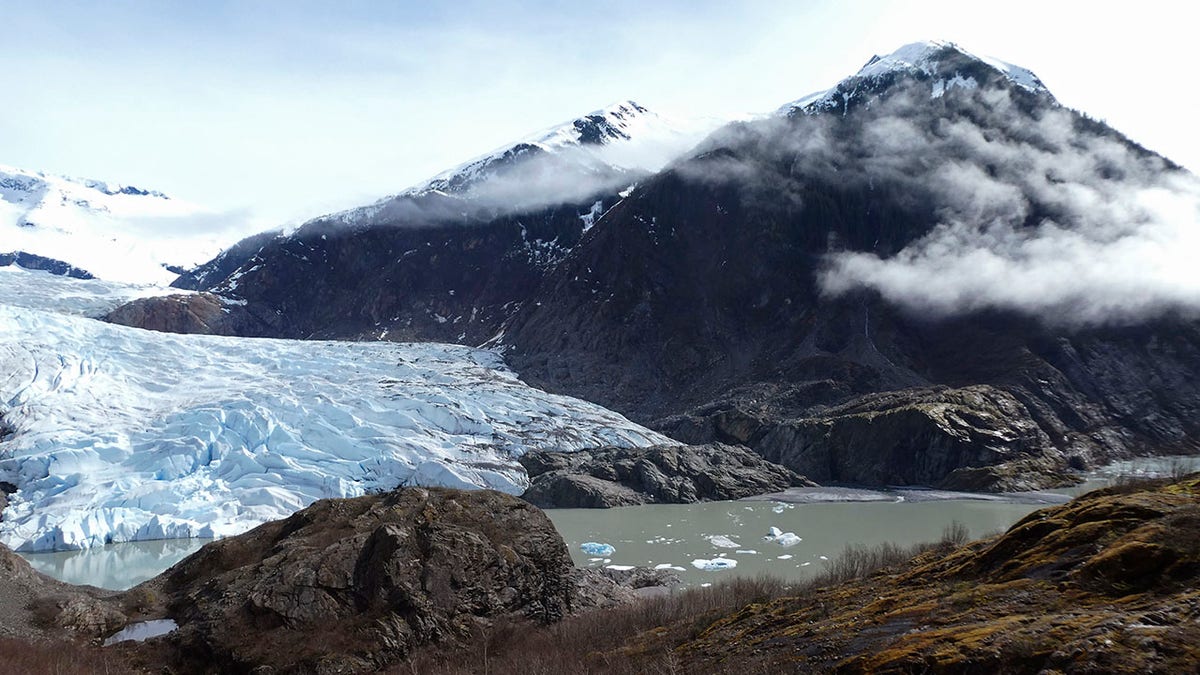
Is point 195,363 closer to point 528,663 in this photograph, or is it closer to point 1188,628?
point 528,663

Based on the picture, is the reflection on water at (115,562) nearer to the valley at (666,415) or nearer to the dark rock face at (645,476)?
the valley at (666,415)

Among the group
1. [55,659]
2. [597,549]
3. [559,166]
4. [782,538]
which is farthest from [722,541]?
[559,166]

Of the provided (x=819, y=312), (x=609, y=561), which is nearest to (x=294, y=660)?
(x=609, y=561)

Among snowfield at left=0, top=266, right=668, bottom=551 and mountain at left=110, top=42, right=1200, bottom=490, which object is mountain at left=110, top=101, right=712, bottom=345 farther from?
snowfield at left=0, top=266, right=668, bottom=551

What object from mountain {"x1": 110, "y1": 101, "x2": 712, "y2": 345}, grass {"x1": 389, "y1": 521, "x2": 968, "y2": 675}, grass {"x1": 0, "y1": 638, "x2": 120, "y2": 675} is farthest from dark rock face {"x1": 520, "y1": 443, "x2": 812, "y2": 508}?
mountain {"x1": 110, "y1": 101, "x2": 712, "y2": 345}

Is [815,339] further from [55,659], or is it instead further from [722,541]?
[55,659]
